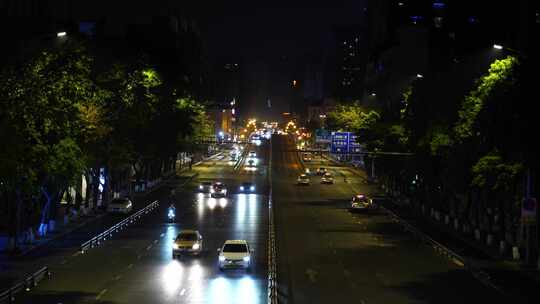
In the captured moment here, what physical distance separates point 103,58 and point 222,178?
190ft

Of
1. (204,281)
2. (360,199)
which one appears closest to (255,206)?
(360,199)

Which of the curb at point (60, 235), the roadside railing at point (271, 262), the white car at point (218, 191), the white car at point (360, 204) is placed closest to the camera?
the roadside railing at point (271, 262)

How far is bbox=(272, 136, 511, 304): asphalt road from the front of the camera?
116 feet

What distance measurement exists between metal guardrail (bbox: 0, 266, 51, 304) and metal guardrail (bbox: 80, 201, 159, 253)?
33.5 ft

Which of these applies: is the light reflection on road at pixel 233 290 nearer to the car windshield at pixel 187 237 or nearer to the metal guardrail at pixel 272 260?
the metal guardrail at pixel 272 260

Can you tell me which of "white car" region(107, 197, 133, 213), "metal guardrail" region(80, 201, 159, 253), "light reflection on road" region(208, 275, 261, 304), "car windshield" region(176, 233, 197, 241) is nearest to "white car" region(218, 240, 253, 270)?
"light reflection on road" region(208, 275, 261, 304)

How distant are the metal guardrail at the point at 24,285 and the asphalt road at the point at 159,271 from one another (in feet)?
1.11

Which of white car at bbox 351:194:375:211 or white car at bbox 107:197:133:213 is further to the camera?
white car at bbox 351:194:375:211

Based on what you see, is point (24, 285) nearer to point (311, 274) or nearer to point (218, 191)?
point (311, 274)

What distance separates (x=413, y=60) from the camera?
561 feet

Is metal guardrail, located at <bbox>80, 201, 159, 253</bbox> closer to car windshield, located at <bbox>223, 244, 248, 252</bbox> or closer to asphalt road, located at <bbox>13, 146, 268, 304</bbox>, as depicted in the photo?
asphalt road, located at <bbox>13, 146, 268, 304</bbox>

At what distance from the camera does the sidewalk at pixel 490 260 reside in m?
37.7

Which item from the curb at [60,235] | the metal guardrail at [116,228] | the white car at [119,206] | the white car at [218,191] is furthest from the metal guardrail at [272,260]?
the curb at [60,235]

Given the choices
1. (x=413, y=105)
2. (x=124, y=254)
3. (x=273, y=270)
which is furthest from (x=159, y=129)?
(x=273, y=270)
